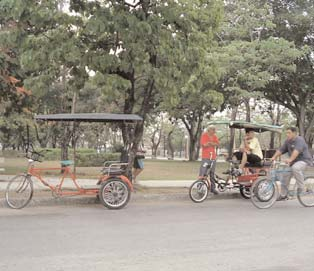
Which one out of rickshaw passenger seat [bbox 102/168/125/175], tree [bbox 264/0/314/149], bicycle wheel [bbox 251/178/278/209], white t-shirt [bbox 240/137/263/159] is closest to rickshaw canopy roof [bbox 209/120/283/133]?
white t-shirt [bbox 240/137/263/159]

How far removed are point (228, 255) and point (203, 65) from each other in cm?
806

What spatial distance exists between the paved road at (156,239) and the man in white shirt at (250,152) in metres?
1.98

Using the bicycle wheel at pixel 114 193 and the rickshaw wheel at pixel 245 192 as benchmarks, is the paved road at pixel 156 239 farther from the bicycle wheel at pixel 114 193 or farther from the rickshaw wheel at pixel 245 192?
the rickshaw wheel at pixel 245 192

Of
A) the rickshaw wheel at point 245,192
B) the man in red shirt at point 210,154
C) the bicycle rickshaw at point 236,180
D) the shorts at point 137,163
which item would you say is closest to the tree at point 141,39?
the shorts at point 137,163

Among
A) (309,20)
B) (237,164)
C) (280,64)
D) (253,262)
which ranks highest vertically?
(309,20)

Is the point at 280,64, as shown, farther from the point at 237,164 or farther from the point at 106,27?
the point at 106,27

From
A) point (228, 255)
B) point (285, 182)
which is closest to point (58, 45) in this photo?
point (285, 182)

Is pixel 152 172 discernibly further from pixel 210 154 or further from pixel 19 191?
pixel 19 191

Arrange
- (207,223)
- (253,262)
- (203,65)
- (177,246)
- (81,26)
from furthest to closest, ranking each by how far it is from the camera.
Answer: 1. (203,65)
2. (81,26)
3. (207,223)
4. (177,246)
5. (253,262)

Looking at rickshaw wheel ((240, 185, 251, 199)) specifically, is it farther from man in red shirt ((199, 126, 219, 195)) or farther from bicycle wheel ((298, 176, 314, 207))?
bicycle wheel ((298, 176, 314, 207))

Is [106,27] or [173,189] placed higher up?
[106,27]

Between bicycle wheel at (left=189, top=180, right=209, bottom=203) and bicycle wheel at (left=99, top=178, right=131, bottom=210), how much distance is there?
2.07 meters

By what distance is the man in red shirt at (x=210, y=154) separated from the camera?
1317 centimetres

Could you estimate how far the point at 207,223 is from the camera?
9516 millimetres
